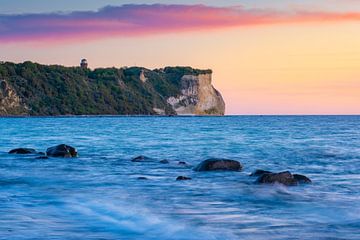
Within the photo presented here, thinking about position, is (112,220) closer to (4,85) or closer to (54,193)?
(54,193)

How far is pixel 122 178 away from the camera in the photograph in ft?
86.0

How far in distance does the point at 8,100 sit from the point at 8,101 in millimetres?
517

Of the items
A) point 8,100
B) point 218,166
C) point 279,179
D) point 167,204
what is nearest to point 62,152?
point 218,166

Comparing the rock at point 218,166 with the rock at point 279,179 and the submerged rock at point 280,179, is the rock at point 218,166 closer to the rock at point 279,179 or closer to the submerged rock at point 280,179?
the submerged rock at point 280,179

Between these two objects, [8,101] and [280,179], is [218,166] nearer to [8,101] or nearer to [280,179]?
[280,179]

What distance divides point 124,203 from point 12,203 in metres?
3.42

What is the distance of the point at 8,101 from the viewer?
196 metres

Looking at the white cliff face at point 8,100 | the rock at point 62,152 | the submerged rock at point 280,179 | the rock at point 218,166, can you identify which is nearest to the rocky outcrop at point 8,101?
the white cliff face at point 8,100

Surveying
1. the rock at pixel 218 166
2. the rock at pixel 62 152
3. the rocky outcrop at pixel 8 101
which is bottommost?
the rock at pixel 62 152

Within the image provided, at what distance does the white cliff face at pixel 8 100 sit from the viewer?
193 metres

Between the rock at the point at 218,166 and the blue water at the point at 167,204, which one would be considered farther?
the rock at the point at 218,166

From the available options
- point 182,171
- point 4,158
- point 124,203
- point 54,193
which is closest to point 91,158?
point 4,158

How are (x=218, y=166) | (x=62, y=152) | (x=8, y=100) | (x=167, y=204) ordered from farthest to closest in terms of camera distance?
(x=8, y=100), (x=62, y=152), (x=218, y=166), (x=167, y=204)

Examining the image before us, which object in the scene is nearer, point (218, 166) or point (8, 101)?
point (218, 166)
